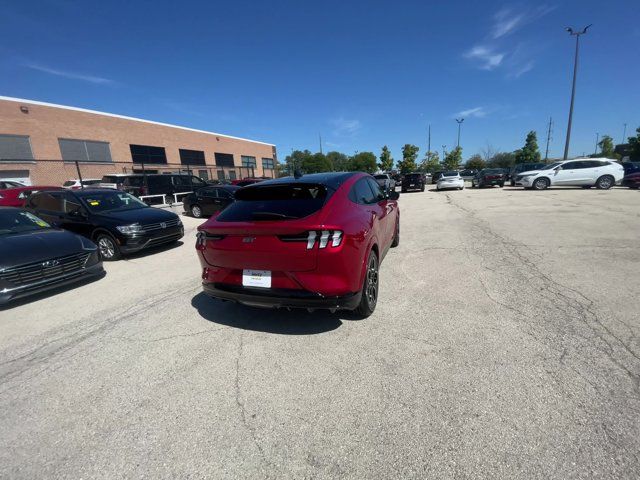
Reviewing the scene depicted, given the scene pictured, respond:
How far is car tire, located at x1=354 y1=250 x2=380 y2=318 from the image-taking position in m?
3.18

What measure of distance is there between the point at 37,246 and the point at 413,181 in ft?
72.3

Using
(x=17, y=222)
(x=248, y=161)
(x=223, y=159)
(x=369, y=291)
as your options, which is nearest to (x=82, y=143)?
(x=223, y=159)

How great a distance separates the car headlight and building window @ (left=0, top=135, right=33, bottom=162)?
2447 cm

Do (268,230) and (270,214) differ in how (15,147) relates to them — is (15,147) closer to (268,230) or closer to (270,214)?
(270,214)

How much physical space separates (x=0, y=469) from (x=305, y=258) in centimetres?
239

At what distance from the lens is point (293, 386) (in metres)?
2.36

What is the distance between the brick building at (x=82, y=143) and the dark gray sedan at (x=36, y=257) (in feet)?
41.2

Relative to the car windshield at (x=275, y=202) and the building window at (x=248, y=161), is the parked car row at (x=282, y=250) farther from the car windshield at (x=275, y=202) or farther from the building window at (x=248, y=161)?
the building window at (x=248, y=161)

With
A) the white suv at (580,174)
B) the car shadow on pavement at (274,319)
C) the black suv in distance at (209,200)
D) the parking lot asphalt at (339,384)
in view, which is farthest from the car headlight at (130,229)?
the white suv at (580,174)

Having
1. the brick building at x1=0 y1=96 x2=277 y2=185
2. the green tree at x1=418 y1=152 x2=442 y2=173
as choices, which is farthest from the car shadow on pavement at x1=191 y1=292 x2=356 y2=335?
the green tree at x1=418 y1=152 x2=442 y2=173

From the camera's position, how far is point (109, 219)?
6539 mm

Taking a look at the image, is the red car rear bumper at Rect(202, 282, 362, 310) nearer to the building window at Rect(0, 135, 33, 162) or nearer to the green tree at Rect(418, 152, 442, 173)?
the building window at Rect(0, 135, 33, 162)

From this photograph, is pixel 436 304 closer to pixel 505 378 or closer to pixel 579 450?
pixel 505 378

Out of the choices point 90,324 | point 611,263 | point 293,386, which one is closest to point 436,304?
point 293,386
